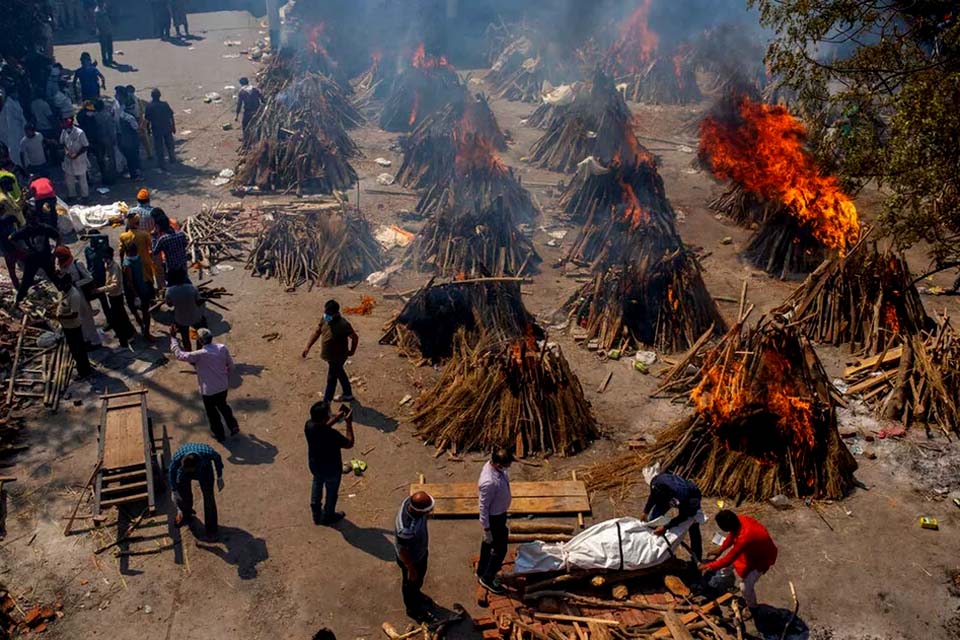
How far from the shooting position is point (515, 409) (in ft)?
33.1

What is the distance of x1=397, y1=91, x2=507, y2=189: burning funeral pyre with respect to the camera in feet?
58.9

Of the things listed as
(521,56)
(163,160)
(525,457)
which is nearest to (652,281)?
(525,457)

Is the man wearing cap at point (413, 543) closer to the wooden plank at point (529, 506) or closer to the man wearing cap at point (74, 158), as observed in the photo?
the wooden plank at point (529, 506)

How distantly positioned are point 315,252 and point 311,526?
6.89 metres

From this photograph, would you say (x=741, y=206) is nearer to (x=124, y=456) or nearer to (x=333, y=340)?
(x=333, y=340)

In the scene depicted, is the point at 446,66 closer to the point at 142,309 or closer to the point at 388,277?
the point at 388,277

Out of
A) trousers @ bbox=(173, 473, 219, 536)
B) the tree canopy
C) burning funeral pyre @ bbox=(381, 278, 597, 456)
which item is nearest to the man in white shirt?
burning funeral pyre @ bbox=(381, 278, 597, 456)

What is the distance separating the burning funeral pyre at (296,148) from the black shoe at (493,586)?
40.0 ft

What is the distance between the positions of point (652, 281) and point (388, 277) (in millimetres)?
4928

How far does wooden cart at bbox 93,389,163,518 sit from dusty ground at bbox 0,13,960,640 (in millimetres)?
494

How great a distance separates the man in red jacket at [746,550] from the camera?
7.46 meters

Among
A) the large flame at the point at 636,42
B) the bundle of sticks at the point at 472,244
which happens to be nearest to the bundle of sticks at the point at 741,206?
the bundle of sticks at the point at 472,244

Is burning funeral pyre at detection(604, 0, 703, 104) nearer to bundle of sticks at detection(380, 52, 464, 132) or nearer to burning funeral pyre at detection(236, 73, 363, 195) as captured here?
bundle of sticks at detection(380, 52, 464, 132)

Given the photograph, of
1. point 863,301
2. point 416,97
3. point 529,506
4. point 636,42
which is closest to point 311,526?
point 529,506
